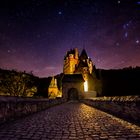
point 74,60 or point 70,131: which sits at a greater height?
point 74,60

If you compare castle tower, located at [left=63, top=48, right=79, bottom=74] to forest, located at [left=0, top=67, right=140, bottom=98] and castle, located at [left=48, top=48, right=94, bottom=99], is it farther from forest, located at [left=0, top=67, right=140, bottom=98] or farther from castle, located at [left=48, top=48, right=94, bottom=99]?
forest, located at [left=0, top=67, right=140, bottom=98]

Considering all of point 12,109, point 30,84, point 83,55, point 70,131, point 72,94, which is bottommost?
point 70,131

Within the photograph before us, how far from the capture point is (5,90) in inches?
1478

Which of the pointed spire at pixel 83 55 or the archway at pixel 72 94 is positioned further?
the pointed spire at pixel 83 55

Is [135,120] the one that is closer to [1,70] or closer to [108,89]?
[108,89]

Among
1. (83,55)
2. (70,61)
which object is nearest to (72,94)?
(83,55)

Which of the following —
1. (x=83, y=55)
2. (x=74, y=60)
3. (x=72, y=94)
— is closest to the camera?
(x=72, y=94)

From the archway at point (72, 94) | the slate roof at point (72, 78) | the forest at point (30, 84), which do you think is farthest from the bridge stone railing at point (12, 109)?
the slate roof at point (72, 78)

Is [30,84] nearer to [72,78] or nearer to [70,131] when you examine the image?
[72,78]

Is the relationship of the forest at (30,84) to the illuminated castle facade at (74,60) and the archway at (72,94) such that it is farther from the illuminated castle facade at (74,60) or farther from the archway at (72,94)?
the illuminated castle facade at (74,60)

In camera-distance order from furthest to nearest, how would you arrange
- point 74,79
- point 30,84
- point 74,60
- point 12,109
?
point 74,60
point 74,79
point 30,84
point 12,109

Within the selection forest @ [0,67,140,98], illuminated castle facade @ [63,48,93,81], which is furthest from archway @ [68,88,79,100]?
illuminated castle facade @ [63,48,93,81]

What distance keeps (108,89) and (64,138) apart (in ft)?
133

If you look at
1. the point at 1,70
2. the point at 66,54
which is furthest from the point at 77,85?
the point at 66,54
